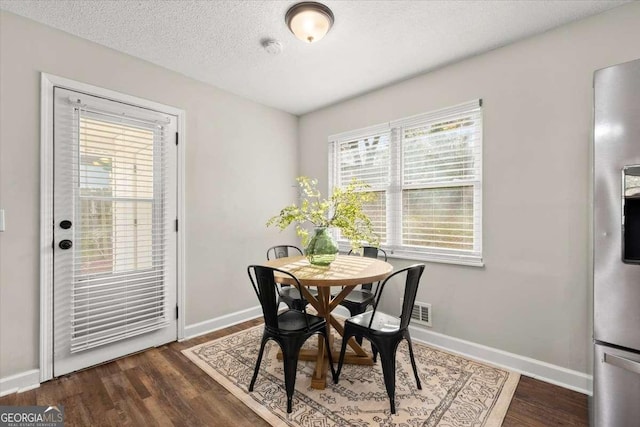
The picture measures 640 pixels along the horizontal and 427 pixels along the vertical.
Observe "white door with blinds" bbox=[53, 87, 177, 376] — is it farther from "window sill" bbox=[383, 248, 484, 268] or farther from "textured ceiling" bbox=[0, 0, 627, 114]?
"window sill" bbox=[383, 248, 484, 268]

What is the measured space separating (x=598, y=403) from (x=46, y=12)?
13.1 ft

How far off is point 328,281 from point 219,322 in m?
1.88

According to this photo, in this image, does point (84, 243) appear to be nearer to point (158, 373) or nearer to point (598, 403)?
point (158, 373)

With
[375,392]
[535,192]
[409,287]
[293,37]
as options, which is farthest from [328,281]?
[293,37]

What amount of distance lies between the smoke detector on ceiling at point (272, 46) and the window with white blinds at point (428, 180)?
1.33 m

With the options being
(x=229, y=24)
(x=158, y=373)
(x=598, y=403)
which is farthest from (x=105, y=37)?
(x=598, y=403)

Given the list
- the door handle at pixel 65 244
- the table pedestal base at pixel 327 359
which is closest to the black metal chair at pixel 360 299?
the table pedestal base at pixel 327 359

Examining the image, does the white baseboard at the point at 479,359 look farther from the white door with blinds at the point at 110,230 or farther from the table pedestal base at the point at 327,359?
the table pedestal base at the point at 327,359

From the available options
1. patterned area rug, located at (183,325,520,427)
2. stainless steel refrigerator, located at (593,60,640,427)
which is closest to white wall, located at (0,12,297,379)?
patterned area rug, located at (183,325,520,427)

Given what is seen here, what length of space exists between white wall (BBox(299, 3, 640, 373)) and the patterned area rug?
0.41 meters

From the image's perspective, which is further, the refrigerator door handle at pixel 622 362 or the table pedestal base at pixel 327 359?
the table pedestal base at pixel 327 359

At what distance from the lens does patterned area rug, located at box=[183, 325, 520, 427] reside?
5.91 feet

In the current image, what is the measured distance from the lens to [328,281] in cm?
194

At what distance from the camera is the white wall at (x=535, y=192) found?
207cm
